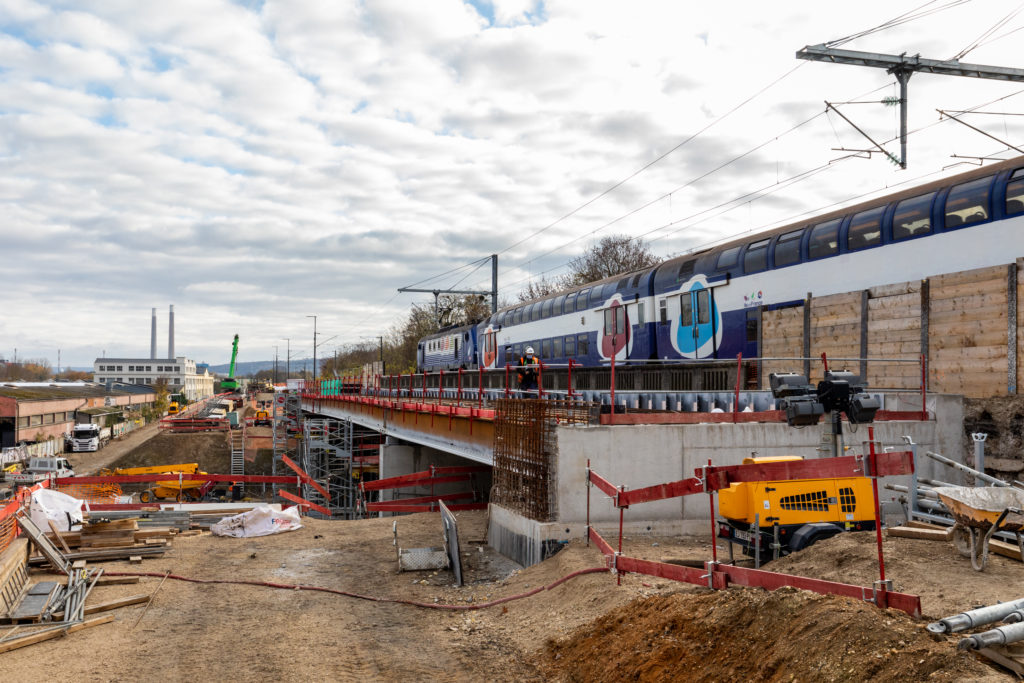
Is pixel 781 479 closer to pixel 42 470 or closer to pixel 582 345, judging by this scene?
pixel 582 345

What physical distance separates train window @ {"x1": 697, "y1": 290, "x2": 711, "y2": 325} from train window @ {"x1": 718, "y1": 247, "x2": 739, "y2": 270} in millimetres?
914

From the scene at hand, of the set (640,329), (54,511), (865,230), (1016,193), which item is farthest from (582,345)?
(54,511)

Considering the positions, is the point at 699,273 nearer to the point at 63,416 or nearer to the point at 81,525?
the point at 81,525

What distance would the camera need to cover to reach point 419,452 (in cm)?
3238

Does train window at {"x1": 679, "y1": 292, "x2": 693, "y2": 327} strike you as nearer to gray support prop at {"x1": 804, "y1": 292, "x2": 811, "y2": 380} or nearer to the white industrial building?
gray support prop at {"x1": 804, "y1": 292, "x2": 811, "y2": 380}

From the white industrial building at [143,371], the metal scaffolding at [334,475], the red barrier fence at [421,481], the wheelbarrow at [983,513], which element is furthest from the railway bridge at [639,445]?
the white industrial building at [143,371]

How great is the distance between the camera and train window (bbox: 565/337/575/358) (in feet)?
98.9

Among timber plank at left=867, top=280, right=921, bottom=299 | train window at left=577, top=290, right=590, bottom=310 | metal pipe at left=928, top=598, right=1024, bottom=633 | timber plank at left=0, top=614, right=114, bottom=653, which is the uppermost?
train window at left=577, top=290, right=590, bottom=310

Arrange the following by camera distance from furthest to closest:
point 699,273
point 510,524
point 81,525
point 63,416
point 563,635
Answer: point 63,416 < point 699,273 < point 81,525 < point 510,524 < point 563,635

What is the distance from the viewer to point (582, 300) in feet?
97.5

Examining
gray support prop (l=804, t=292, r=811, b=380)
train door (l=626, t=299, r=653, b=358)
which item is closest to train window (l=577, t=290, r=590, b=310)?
train door (l=626, t=299, r=653, b=358)

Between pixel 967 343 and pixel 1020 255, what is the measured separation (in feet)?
6.88

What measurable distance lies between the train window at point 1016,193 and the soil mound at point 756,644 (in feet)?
34.2

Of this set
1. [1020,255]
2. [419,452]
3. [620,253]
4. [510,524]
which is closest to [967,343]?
[1020,255]
